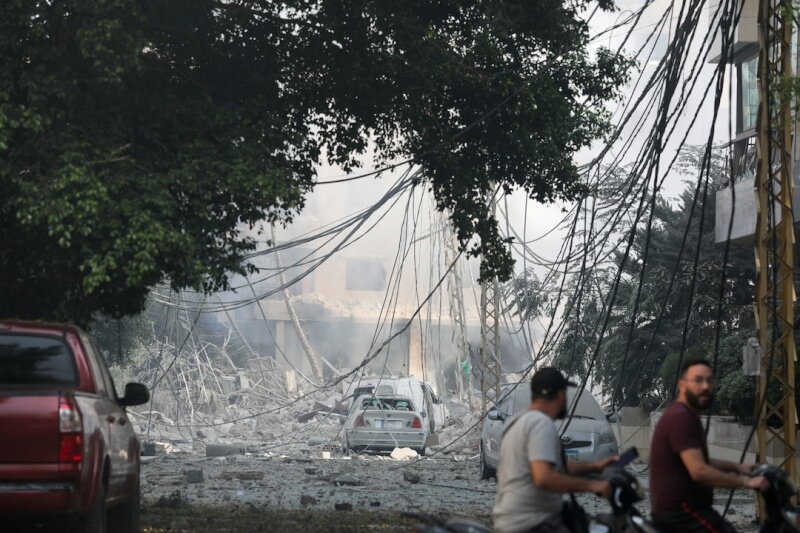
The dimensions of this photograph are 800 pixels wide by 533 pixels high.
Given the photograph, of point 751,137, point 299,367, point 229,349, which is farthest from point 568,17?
point 299,367

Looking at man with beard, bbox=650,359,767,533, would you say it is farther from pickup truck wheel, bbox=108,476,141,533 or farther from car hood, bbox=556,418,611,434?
car hood, bbox=556,418,611,434

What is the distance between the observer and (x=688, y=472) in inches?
230

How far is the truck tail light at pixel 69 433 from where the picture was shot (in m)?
8.15

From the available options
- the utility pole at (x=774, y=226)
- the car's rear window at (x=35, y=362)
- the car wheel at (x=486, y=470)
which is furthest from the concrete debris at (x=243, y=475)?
the car's rear window at (x=35, y=362)

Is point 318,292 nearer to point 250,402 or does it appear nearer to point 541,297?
point 250,402

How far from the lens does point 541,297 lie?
3869 centimetres

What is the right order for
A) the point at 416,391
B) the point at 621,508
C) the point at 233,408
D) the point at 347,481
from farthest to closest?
the point at 233,408 < the point at 416,391 < the point at 347,481 < the point at 621,508

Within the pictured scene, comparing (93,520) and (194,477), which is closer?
(93,520)

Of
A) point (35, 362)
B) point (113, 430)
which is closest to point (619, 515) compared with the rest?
point (113, 430)

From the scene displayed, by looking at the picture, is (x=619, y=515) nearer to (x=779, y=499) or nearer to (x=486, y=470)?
(x=779, y=499)

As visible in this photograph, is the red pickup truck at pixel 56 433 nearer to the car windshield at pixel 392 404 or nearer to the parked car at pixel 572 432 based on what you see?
the parked car at pixel 572 432

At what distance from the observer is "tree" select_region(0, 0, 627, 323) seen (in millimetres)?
12914

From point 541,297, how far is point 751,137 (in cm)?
1661

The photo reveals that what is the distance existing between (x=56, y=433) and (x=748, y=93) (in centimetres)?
1800
